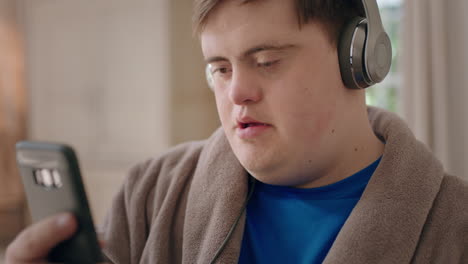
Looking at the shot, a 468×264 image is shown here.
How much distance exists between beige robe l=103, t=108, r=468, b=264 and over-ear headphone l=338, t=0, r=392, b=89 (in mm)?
163

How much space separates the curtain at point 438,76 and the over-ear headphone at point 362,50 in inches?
47.2

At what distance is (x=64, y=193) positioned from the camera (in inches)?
29.6

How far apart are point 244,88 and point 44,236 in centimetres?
42

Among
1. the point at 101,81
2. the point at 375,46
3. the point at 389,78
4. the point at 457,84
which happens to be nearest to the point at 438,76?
the point at 457,84

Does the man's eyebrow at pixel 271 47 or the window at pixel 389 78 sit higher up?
the man's eyebrow at pixel 271 47

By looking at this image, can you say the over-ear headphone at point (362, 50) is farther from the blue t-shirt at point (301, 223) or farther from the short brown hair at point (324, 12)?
the blue t-shirt at point (301, 223)

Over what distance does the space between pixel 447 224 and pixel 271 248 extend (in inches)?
13.2

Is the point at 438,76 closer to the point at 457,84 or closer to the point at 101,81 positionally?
the point at 457,84

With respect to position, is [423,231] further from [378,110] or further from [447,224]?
[378,110]

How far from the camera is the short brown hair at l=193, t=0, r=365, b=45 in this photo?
0.83m

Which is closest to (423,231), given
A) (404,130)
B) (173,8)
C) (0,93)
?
(404,130)

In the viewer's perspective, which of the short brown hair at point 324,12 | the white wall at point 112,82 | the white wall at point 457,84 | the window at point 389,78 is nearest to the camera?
the short brown hair at point 324,12

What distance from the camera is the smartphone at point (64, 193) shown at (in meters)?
0.74

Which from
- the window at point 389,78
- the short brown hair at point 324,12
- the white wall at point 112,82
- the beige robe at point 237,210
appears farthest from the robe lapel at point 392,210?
the white wall at point 112,82
